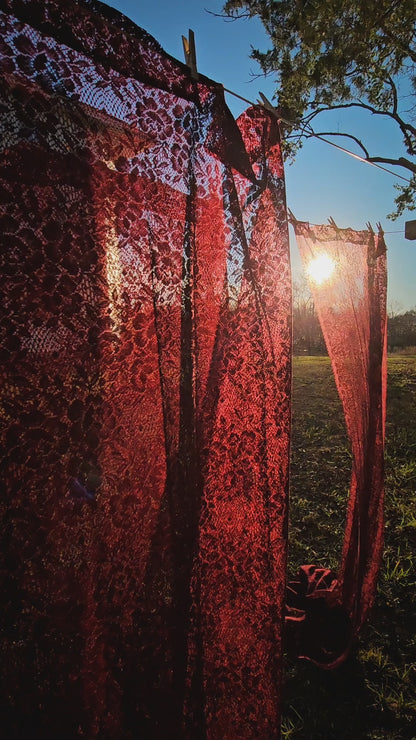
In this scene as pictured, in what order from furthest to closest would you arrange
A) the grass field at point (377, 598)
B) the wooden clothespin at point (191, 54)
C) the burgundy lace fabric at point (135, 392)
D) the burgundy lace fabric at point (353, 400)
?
the burgundy lace fabric at point (353, 400)
the grass field at point (377, 598)
the wooden clothespin at point (191, 54)
the burgundy lace fabric at point (135, 392)

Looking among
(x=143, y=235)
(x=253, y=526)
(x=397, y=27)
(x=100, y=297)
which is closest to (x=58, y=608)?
(x=253, y=526)


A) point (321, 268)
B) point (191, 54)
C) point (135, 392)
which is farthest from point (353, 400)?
point (191, 54)

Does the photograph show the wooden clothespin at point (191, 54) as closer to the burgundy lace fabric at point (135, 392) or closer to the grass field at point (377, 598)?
the burgundy lace fabric at point (135, 392)

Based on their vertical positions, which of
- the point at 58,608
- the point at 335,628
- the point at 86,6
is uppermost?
the point at 86,6

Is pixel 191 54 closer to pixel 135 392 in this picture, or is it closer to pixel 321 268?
pixel 135 392

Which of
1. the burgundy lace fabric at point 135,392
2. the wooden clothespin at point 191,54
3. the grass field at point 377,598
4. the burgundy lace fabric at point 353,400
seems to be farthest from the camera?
the burgundy lace fabric at point 353,400

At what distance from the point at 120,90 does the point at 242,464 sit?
1132 mm

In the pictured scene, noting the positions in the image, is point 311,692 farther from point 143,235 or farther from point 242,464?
point 143,235

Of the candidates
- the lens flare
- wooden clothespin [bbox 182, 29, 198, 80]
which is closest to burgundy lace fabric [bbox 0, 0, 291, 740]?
wooden clothespin [bbox 182, 29, 198, 80]

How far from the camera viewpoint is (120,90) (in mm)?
906

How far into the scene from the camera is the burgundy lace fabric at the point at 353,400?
2.07 metres

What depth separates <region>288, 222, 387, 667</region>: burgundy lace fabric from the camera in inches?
81.7

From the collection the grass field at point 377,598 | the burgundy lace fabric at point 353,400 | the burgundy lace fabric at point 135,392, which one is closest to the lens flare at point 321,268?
the burgundy lace fabric at point 353,400

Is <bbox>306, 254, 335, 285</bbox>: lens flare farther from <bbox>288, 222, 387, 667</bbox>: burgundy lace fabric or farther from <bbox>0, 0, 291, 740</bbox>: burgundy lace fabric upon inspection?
<bbox>0, 0, 291, 740</bbox>: burgundy lace fabric
